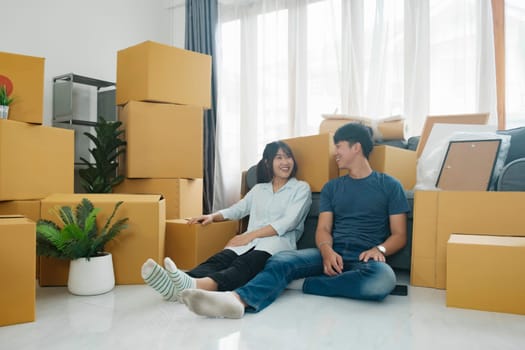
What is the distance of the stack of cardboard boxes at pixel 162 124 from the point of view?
275 cm

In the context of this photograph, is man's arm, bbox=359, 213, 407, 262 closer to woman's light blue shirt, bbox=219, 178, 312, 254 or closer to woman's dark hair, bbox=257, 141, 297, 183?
woman's light blue shirt, bbox=219, 178, 312, 254

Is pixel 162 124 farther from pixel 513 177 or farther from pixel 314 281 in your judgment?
pixel 513 177

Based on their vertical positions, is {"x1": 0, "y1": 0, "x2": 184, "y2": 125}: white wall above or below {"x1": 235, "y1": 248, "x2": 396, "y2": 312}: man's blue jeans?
above

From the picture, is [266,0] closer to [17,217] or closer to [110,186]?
[110,186]

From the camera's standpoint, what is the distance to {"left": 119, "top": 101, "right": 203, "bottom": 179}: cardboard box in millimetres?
2742

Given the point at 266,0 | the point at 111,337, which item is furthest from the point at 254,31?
the point at 111,337

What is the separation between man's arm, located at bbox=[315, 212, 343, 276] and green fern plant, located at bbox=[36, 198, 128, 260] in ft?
A: 2.86

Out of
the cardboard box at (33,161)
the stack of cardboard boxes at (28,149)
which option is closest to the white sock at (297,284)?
the stack of cardboard boxes at (28,149)

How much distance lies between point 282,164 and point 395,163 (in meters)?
0.67

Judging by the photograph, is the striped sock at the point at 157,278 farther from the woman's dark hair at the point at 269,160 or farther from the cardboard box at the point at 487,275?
the cardboard box at the point at 487,275

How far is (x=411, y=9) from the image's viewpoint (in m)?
3.17

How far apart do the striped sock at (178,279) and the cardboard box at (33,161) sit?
0.93 meters

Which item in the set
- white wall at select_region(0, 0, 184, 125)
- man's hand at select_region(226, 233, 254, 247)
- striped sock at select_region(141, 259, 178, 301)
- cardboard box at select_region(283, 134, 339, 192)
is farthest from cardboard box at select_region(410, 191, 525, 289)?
white wall at select_region(0, 0, 184, 125)

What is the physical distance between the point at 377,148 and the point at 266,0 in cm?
202
